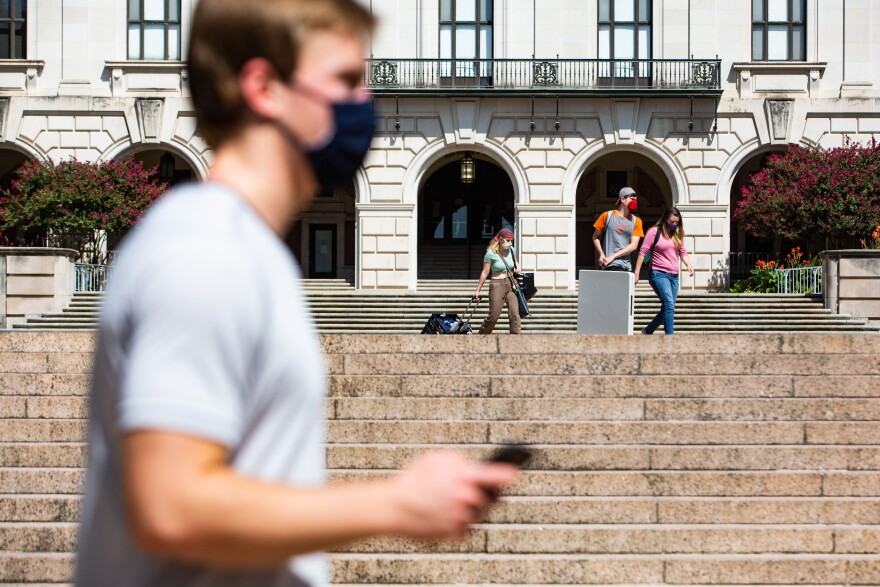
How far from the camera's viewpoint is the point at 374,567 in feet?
24.2

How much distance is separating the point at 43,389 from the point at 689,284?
2133 cm

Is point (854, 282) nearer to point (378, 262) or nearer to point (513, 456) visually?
point (378, 262)

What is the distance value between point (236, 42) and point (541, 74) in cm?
2894

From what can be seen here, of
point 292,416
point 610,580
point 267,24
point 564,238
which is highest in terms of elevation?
point 564,238

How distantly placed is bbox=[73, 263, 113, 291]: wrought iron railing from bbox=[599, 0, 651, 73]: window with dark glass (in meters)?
13.7

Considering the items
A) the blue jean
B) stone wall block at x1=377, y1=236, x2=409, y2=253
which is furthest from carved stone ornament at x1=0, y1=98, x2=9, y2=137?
the blue jean

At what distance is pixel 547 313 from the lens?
25078 millimetres

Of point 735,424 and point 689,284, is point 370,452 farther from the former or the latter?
point 689,284

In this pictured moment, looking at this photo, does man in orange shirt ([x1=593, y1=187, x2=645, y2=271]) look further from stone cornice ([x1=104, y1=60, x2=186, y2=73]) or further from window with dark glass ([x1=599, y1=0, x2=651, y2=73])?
stone cornice ([x1=104, y1=60, x2=186, y2=73])

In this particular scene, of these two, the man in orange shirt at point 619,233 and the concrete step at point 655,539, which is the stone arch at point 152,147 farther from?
the concrete step at point 655,539

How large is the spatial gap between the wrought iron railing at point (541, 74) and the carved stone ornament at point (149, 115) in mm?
5548

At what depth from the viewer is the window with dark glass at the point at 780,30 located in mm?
29906

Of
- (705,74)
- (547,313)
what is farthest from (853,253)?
(705,74)

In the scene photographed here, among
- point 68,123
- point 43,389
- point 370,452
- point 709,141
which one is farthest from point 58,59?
point 370,452
